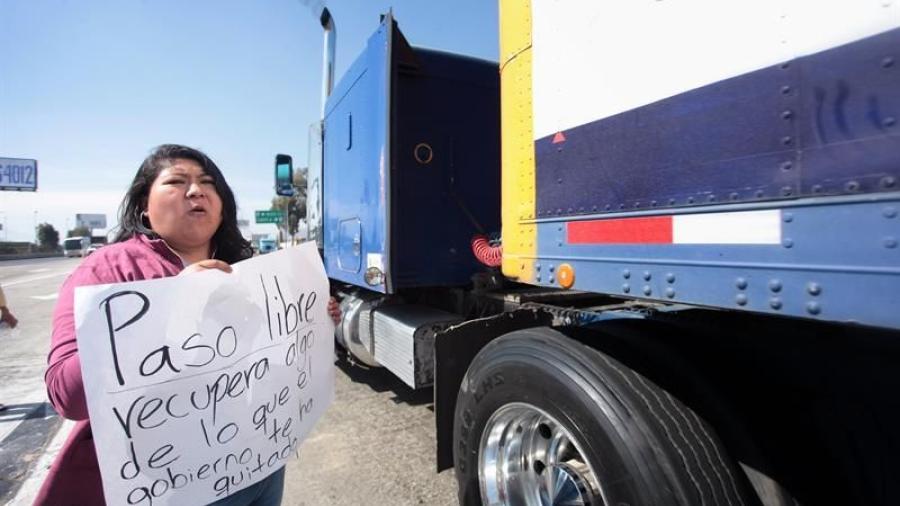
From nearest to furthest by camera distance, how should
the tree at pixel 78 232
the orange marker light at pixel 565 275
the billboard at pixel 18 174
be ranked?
the orange marker light at pixel 565 275
the billboard at pixel 18 174
the tree at pixel 78 232

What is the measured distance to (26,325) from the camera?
8820mm

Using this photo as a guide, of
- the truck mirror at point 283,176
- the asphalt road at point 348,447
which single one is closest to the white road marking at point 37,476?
the asphalt road at point 348,447

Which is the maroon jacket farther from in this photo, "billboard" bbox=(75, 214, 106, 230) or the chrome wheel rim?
"billboard" bbox=(75, 214, 106, 230)

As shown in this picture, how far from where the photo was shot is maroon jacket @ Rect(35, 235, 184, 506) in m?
1.17

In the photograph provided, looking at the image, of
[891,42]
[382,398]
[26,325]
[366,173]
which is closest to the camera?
[891,42]

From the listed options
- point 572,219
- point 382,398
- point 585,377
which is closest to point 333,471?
point 382,398

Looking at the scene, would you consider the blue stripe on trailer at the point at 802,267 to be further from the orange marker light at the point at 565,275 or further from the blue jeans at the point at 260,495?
the blue jeans at the point at 260,495

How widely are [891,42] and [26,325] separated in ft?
38.6

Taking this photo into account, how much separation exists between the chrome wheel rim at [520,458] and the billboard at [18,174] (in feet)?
181

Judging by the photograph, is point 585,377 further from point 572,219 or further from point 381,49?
point 381,49

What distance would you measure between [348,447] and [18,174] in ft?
179

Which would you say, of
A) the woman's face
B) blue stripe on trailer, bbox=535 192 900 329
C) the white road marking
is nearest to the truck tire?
blue stripe on trailer, bbox=535 192 900 329

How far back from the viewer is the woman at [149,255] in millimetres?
1189

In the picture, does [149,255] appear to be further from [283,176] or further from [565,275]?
[283,176]
